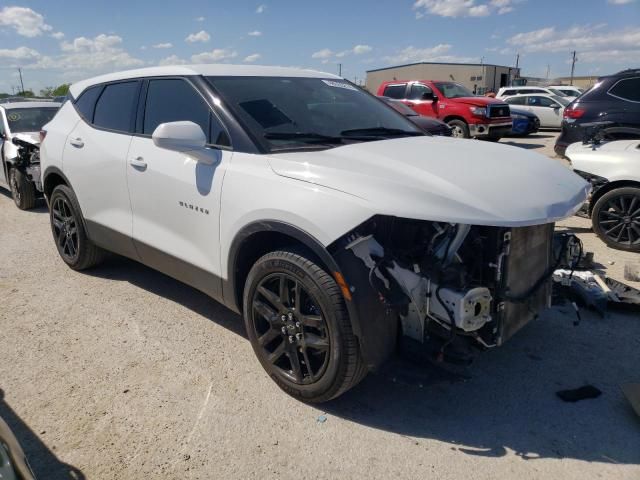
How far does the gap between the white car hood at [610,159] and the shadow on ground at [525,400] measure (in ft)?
6.82

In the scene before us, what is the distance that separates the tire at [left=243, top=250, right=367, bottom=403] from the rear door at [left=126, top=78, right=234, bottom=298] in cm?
44

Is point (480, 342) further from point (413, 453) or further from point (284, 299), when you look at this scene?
point (284, 299)

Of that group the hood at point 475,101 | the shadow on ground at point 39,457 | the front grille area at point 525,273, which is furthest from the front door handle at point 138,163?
the hood at point 475,101

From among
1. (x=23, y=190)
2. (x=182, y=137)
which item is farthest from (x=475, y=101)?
(x=182, y=137)

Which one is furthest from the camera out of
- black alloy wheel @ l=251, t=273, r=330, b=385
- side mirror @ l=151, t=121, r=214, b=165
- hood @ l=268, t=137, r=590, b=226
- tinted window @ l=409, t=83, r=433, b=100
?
tinted window @ l=409, t=83, r=433, b=100

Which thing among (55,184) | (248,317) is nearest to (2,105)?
(55,184)

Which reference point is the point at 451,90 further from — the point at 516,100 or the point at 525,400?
the point at 525,400

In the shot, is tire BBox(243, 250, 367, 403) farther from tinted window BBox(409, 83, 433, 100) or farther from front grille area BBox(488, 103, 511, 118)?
tinted window BBox(409, 83, 433, 100)

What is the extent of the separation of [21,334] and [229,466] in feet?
7.51

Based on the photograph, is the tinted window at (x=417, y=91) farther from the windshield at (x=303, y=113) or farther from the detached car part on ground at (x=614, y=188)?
the windshield at (x=303, y=113)

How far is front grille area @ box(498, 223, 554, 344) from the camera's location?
272 centimetres

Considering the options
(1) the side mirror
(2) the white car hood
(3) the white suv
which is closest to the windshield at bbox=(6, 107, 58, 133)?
(3) the white suv

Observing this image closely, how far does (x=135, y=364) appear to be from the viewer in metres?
3.42

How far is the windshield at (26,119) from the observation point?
8.38m
